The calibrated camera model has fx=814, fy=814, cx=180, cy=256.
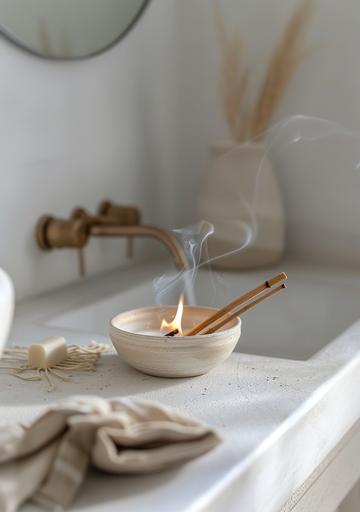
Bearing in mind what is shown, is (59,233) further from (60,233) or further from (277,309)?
(277,309)

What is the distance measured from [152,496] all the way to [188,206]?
1.31 m

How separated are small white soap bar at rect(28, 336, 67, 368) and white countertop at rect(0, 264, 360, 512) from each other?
0.14 feet

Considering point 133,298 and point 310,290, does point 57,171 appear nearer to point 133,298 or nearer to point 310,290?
point 133,298

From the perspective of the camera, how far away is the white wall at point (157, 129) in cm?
152

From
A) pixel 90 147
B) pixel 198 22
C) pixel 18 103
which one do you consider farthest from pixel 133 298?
pixel 198 22

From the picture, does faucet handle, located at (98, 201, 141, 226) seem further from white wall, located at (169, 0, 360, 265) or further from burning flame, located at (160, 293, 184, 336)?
burning flame, located at (160, 293, 184, 336)

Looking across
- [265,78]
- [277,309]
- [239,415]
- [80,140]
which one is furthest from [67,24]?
[239,415]

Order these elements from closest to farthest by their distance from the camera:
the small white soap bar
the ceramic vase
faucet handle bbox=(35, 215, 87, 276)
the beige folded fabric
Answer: the beige folded fabric < the ceramic vase < the small white soap bar < faucet handle bbox=(35, 215, 87, 276)

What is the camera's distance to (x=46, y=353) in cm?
109

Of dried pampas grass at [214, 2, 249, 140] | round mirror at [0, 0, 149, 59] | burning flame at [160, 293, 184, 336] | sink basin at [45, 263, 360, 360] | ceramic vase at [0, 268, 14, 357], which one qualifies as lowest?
sink basin at [45, 263, 360, 360]

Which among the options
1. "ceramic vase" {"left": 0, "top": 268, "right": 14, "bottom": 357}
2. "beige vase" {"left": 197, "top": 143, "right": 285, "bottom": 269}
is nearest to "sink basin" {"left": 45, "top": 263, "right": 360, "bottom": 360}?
"beige vase" {"left": 197, "top": 143, "right": 285, "bottom": 269}

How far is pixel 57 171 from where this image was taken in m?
1.60

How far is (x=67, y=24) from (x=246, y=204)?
54 centimetres

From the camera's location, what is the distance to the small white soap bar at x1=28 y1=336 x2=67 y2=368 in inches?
42.8
